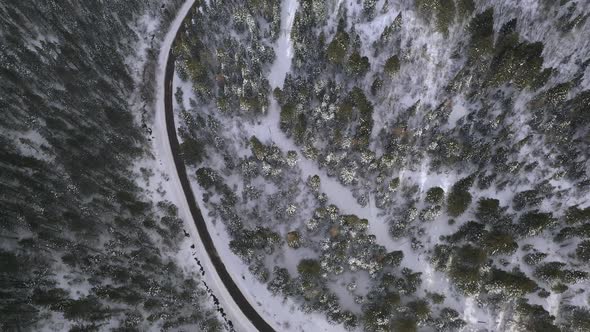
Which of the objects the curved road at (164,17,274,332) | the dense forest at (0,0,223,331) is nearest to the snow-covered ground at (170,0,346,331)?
the curved road at (164,17,274,332)

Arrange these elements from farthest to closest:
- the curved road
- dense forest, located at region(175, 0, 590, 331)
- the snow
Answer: the snow
the curved road
dense forest, located at region(175, 0, 590, 331)

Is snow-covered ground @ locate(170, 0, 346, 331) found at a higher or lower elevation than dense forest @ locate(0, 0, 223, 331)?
lower

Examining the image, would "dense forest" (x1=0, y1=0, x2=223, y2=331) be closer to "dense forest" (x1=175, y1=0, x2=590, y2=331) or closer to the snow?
the snow

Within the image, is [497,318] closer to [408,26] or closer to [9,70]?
[408,26]

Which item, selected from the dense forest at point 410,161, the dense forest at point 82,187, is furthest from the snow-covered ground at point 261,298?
the dense forest at point 82,187

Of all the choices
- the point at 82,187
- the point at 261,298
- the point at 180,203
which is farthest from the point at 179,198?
the point at 261,298

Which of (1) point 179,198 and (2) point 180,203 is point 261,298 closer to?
(2) point 180,203

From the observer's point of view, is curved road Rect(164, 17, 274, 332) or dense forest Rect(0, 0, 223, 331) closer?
dense forest Rect(0, 0, 223, 331)

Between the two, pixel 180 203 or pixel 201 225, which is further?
pixel 180 203

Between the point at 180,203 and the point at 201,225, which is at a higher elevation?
the point at 180,203
